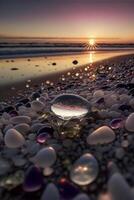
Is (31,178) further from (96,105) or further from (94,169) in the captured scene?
(96,105)

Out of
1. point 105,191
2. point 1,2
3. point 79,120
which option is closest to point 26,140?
point 79,120

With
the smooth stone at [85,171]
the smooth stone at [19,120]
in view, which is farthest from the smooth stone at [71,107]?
the smooth stone at [85,171]

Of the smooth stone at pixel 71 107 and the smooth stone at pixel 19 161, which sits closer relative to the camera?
the smooth stone at pixel 19 161

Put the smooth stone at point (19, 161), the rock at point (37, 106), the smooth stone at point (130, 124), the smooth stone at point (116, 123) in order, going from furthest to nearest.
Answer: the rock at point (37, 106) → the smooth stone at point (116, 123) → the smooth stone at point (130, 124) → the smooth stone at point (19, 161)

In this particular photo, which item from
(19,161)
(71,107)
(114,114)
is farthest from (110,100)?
(19,161)

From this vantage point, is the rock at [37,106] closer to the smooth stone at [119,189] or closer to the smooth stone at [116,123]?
the smooth stone at [116,123]
